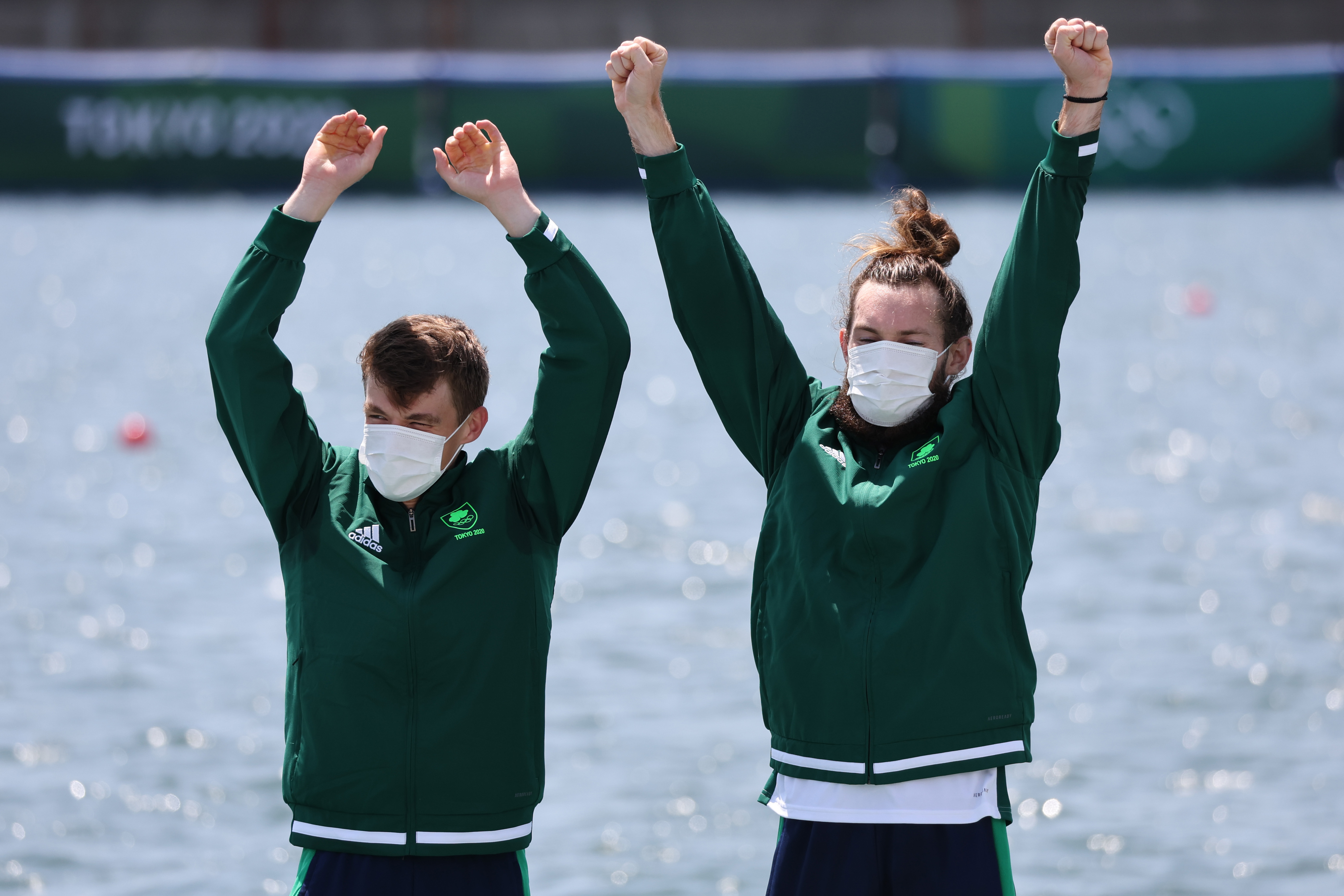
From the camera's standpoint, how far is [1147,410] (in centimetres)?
1404

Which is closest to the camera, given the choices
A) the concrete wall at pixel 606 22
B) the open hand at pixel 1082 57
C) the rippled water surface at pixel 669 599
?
the open hand at pixel 1082 57

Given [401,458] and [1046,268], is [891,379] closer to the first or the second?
[1046,268]

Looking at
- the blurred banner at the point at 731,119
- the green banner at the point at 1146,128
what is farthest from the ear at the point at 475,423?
the green banner at the point at 1146,128

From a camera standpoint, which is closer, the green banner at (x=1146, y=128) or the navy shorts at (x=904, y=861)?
the navy shorts at (x=904, y=861)

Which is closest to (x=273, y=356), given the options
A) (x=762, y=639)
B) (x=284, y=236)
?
(x=284, y=236)

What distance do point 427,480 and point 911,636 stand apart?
3.06 ft

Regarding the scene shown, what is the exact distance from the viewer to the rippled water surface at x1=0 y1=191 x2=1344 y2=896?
5.98 metres

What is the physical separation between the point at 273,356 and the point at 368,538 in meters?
0.38

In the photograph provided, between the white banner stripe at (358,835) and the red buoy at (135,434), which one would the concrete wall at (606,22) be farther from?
the white banner stripe at (358,835)

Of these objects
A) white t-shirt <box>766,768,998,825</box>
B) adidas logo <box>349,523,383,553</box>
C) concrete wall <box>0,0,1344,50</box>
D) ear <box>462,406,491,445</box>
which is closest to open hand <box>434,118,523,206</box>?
ear <box>462,406,491,445</box>

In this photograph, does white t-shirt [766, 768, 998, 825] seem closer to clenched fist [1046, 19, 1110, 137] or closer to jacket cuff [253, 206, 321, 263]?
clenched fist [1046, 19, 1110, 137]

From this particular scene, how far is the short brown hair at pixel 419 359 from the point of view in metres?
3.19

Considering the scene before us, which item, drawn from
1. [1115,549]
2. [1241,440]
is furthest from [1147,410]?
[1115,549]

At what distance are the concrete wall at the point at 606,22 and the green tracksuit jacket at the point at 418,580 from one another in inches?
1261
